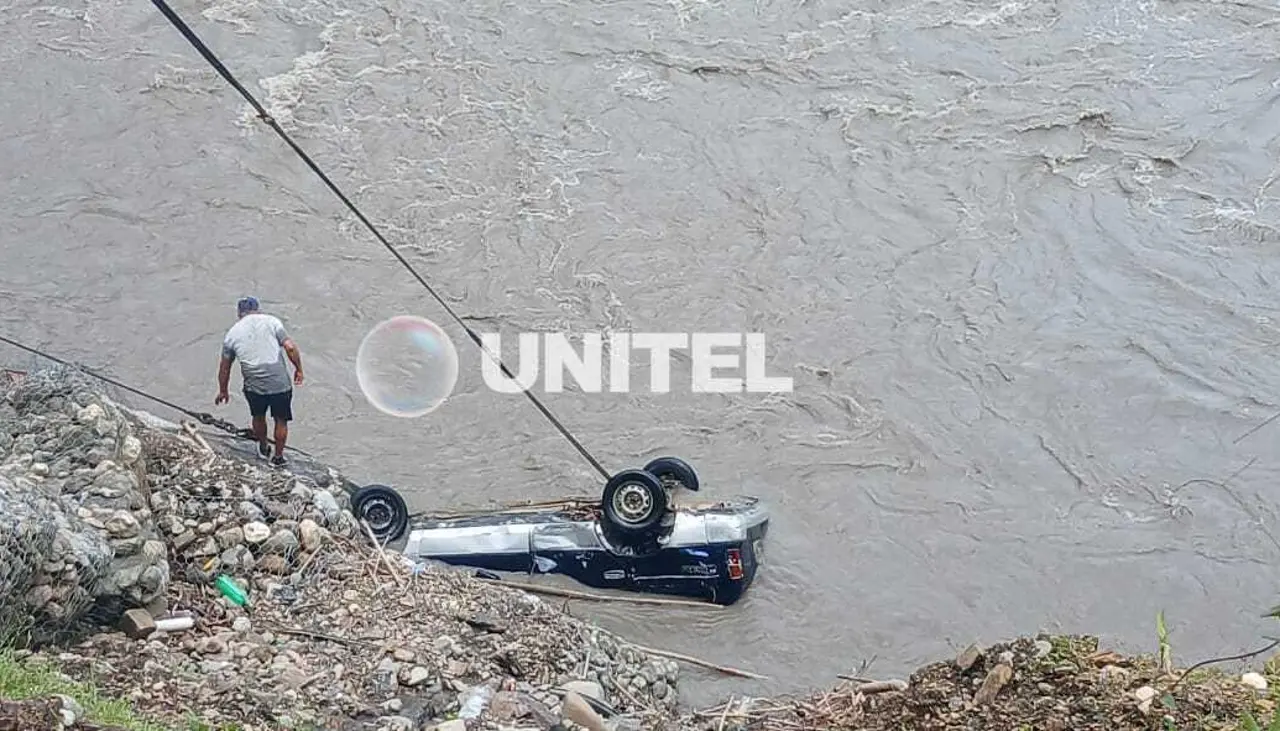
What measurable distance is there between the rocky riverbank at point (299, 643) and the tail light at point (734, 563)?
1.21 metres

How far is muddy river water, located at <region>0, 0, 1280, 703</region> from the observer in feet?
40.1

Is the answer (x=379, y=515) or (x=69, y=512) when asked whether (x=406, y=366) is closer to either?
(x=379, y=515)

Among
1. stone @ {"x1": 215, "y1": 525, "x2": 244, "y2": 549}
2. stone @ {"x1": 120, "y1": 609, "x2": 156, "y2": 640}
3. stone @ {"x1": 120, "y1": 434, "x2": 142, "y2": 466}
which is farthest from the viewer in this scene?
stone @ {"x1": 215, "y1": 525, "x2": 244, "y2": 549}

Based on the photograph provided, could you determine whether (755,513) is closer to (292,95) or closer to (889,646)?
(889,646)

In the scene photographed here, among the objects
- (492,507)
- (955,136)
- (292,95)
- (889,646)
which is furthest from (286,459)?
(955,136)

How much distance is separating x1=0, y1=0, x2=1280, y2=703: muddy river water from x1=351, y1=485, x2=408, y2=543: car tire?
5.38 ft

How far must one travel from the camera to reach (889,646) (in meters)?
11.1

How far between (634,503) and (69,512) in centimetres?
405

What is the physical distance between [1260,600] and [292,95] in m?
12.9

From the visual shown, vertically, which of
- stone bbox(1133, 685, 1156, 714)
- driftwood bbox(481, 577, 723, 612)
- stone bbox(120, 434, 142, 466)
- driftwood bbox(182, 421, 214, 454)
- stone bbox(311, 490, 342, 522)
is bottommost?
driftwood bbox(481, 577, 723, 612)

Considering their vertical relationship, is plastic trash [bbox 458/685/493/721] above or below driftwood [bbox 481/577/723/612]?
above

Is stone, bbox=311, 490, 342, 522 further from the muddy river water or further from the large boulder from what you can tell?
the muddy river water

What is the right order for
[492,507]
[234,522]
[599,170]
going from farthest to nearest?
[599,170] → [492,507] → [234,522]
